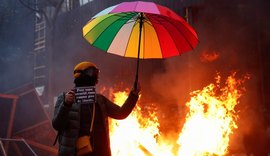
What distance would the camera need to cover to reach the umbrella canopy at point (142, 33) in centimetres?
484

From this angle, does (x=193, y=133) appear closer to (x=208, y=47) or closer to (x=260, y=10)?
(x=208, y=47)

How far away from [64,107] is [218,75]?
615 cm

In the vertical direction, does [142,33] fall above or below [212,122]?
above

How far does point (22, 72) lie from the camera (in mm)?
15438

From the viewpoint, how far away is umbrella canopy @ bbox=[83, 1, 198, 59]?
484 cm

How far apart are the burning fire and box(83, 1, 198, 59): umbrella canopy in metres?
3.29

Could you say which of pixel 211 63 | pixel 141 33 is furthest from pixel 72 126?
pixel 211 63

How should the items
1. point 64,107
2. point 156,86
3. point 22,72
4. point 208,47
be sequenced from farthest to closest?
1. point 22,72
2. point 156,86
3. point 208,47
4. point 64,107

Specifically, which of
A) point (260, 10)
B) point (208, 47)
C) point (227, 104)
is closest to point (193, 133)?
point (227, 104)

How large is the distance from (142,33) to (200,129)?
4.21m

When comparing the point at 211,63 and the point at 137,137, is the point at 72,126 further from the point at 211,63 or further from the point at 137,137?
the point at 211,63

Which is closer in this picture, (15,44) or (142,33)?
(142,33)

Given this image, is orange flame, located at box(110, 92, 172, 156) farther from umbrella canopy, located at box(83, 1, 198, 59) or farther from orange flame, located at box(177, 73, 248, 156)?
umbrella canopy, located at box(83, 1, 198, 59)

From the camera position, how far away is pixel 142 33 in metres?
5.09
